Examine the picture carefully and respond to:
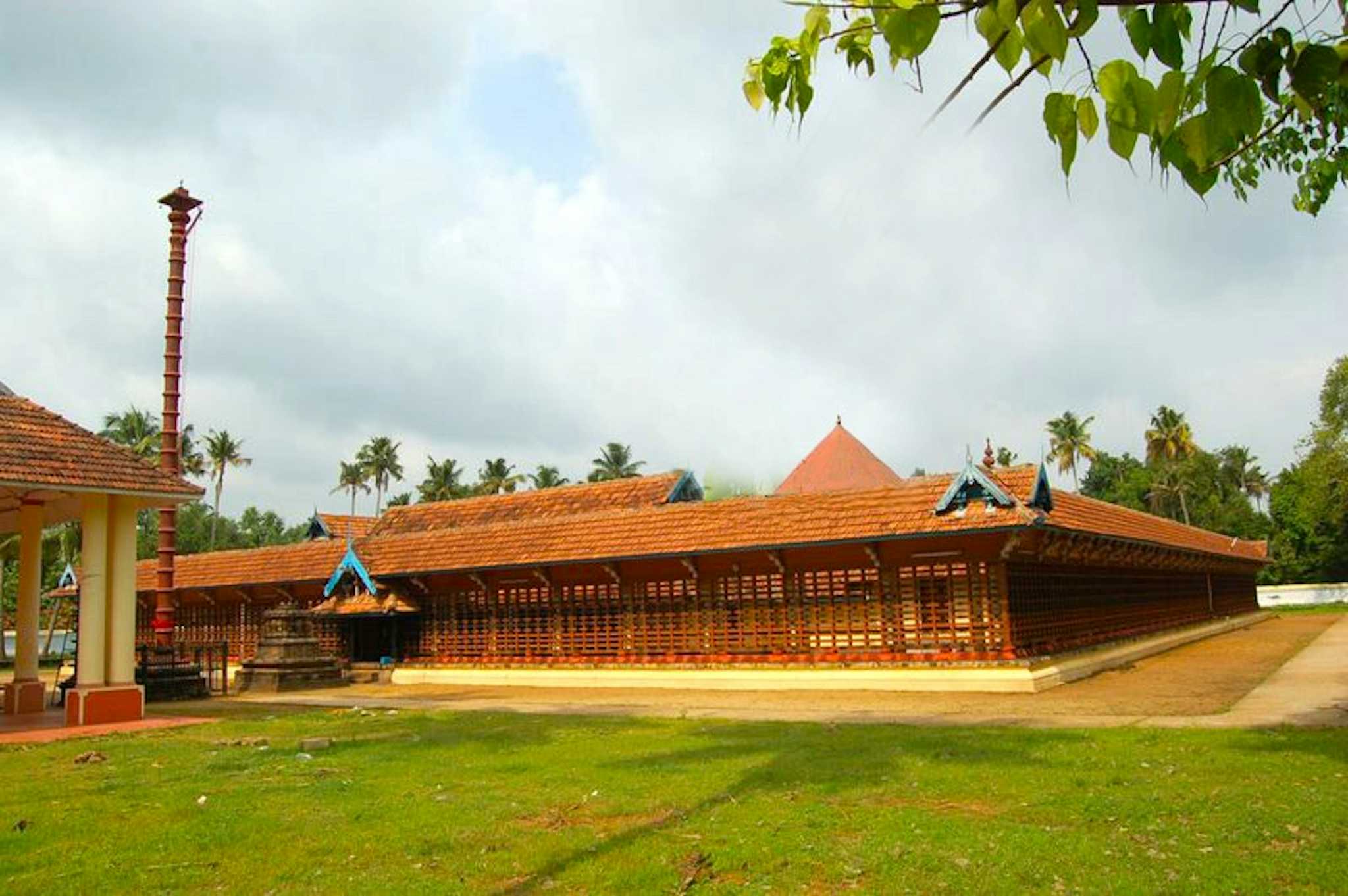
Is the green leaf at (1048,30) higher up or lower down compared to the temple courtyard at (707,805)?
higher up

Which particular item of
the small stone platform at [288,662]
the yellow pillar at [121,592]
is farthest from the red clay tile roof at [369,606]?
the yellow pillar at [121,592]

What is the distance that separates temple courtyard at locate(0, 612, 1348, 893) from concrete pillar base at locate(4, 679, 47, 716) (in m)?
4.10

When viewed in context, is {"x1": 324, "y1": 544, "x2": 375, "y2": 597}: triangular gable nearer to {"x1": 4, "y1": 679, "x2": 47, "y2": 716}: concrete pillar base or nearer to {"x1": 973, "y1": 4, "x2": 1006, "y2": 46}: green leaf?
{"x1": 4, "y1": 679, "x2": 47, "y2": 716}: concrete pillar base

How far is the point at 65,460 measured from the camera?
1330 centimetres

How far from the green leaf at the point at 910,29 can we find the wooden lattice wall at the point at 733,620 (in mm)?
14771

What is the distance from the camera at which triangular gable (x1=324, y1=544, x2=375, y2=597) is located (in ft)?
74.4

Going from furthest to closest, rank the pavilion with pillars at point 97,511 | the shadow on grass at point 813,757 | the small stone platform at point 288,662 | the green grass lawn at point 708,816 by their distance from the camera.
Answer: the small stone platform at point 288,662, the pavilion with pillars at point 97,511, the shadow on grass at point 813,757, the green grass lawn at point 708,816

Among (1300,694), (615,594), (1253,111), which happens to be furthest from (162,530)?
(1253,111)

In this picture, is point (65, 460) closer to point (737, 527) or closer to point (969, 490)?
point (737, 527)

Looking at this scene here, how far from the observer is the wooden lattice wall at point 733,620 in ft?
53.3

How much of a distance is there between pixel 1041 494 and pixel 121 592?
13.5 m

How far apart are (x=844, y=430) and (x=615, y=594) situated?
10444mm

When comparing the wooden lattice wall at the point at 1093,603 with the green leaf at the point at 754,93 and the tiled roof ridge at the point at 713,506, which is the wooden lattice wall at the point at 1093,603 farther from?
the green leaf at the point at 754,93

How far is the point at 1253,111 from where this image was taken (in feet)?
5.96
